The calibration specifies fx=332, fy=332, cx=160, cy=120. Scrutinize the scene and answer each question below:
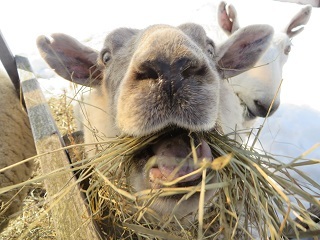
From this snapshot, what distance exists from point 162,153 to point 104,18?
964 centimetres

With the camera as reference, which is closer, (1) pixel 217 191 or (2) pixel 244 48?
(1) pixel 217 191

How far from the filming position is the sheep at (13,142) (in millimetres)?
2986

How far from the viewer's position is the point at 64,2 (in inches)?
456

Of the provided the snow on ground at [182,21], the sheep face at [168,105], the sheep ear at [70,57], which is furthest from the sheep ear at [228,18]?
the sheep face at [168,105]

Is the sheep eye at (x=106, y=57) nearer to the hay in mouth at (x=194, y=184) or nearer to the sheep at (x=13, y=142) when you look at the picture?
the hay in mouth at (x=194, y=184)

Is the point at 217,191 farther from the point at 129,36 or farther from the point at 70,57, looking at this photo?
the point at 70,57

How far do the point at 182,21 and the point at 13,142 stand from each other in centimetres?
672

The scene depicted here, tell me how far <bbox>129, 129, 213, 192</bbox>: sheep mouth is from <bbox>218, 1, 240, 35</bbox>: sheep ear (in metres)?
3.89

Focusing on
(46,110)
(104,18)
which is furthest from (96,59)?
(104,18)

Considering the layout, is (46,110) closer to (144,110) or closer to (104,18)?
(144,110)

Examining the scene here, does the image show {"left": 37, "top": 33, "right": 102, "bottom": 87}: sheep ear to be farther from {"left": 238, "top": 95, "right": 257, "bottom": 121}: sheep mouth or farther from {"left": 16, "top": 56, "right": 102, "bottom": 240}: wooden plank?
{"left": 238, "top": 95, "right": 257, "bottom": 121}: sheep mouth

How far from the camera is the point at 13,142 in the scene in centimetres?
318

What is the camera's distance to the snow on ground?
5.94 m

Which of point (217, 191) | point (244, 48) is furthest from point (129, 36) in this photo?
point (217, 191)
